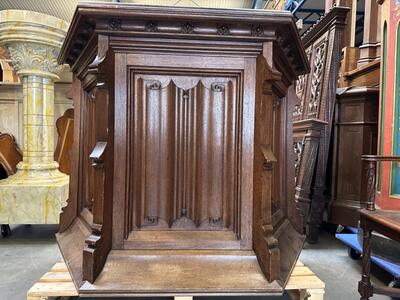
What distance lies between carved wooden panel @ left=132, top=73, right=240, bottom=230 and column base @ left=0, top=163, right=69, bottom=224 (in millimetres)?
1744

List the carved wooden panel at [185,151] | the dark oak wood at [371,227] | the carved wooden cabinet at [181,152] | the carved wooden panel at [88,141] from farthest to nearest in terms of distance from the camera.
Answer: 1. the dark oak wood at [371,227]
2. the carved wooden panel at [88,141]
3. the carved wooden panel at [185,151]
4. the carved wooden cabinet at [181,152]

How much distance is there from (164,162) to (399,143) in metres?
1.97

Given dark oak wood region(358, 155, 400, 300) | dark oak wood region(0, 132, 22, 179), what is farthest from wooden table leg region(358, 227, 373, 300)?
dark oak wood region(0, 132, 22, 179)

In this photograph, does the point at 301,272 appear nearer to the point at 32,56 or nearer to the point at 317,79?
the point at 317,79

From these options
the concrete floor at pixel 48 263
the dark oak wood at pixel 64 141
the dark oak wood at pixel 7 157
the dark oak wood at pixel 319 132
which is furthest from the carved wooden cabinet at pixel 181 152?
the dark oak wood at pixel 64 141

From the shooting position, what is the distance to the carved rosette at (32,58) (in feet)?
8.52

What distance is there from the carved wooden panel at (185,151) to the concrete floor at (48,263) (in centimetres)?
64

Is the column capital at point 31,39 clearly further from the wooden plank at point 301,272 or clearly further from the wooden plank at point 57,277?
the wooden plank at point 301,272

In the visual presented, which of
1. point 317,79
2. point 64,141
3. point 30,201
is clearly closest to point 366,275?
point 317,79

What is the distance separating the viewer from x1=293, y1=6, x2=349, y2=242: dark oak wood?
8.48 ft

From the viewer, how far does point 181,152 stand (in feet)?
3.79

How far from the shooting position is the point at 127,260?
3.55 feet

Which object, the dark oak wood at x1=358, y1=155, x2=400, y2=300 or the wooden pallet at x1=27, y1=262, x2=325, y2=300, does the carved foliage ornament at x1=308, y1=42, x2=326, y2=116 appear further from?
the wooden pallet at x1=27, y1=262, x2=325, y2=300

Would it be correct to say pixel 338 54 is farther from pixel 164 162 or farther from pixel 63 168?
pixel 63 168
